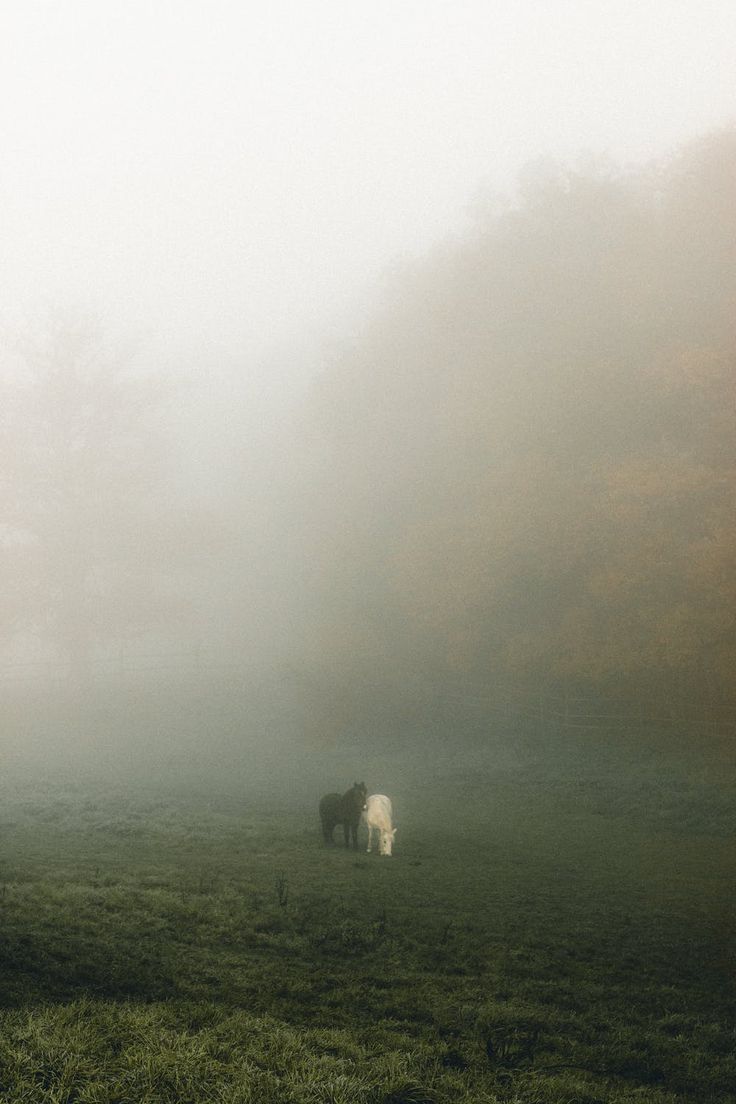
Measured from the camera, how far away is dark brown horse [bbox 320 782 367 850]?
14570 millimetres

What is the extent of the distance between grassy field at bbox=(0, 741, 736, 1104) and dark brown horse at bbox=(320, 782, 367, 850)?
1.57 ft

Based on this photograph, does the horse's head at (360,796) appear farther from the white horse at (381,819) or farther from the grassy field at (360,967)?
the grassy field at (360,967)

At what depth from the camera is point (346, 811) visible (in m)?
14.7

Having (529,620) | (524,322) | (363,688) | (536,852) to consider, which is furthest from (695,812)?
(524,322)

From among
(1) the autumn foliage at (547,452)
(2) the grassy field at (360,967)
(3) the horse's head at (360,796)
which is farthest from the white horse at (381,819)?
(1) the autumn foliage at (547,452)

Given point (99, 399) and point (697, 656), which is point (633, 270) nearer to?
point (697, 656)

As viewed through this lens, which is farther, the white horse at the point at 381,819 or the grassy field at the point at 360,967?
the white horse at the point at 381,819

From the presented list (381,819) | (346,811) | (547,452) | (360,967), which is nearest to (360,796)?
(346,811)

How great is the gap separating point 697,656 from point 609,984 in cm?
1489

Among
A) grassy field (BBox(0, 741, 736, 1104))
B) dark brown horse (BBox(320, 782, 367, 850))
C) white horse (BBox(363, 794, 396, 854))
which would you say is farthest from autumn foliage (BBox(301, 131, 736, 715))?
dark brown horse (BBox(320, 782, 367, 850))

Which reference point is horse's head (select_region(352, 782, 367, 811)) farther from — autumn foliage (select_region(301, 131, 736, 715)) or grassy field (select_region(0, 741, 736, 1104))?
autumn foliage (select_region(301, 131, 736, 715))

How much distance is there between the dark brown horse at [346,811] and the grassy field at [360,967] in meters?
0.48

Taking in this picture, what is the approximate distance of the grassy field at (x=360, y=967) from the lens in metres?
6.07

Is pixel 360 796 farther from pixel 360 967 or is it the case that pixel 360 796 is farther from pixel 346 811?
pixel 360 967
